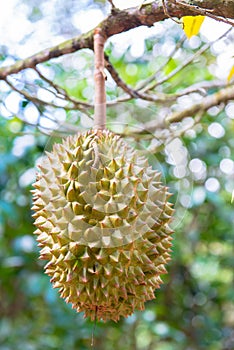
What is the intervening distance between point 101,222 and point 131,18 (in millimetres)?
381

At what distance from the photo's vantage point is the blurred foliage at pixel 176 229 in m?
1.68

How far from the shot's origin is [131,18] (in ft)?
3.19

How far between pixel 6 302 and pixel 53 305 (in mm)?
644

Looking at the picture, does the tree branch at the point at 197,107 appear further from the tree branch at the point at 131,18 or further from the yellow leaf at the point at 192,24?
the yellow leaf at the point at 192,24

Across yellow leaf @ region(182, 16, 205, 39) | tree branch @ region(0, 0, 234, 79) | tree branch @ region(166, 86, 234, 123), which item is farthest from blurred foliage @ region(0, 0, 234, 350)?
yellow leaf @ region(182, 16, 205, 39)

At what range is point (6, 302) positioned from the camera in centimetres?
254

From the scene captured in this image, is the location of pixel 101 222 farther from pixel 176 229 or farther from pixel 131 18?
pixel 176 229

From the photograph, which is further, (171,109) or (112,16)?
(171,109)

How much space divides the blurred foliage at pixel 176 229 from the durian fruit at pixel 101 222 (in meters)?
0.23

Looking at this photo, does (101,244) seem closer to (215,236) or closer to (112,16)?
(112,16)

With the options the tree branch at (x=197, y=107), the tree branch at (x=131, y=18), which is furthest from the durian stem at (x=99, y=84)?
the tree branch at (x=197, y=107)

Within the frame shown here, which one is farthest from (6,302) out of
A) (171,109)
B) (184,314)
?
(171,109)

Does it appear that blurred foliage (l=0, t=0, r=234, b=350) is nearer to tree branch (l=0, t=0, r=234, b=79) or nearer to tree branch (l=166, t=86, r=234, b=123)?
tree branch (l=166, t=86, r=234, b=123)

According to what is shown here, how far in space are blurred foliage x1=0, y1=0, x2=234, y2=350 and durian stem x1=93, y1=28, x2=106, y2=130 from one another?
0.14 metres
